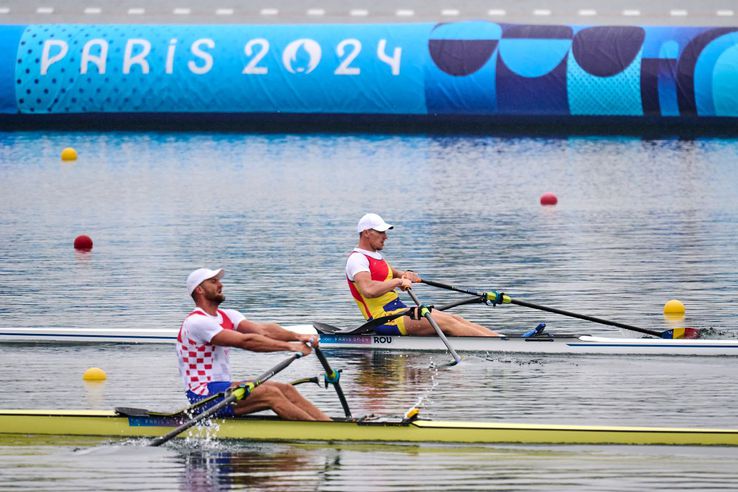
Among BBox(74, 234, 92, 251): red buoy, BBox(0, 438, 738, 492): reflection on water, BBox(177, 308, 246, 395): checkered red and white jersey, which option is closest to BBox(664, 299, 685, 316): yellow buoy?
BBox(0, 438, 738, 492): reflection on water

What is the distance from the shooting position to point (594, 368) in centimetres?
1331

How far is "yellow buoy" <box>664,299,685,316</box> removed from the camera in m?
15.9

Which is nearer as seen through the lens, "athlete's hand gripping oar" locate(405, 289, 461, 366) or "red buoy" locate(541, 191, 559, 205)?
"athlete's hand gripping oar" locate(405, 289, 461, 366)

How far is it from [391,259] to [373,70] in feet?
44.5

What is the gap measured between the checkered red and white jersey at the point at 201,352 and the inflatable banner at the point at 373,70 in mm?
22219

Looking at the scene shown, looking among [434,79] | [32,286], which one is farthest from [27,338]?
[434,79]

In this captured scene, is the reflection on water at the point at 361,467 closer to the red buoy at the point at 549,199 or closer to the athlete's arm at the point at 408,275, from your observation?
the athlete's arm at the point at 408,275

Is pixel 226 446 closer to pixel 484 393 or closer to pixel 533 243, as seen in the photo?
pixel 484 393

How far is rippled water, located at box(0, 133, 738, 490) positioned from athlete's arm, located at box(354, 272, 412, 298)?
0.62 m

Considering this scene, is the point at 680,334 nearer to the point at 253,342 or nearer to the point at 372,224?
the point at 372,224

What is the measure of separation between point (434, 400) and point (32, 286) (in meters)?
7.36

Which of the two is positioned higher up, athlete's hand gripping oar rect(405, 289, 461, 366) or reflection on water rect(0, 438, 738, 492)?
athlete's hand gripping oar rect(405, 289, 461, 366)

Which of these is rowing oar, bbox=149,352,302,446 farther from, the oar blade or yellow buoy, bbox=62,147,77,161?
yellow buoy, bbox=62,147,77,161

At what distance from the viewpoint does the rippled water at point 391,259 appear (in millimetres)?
10000
